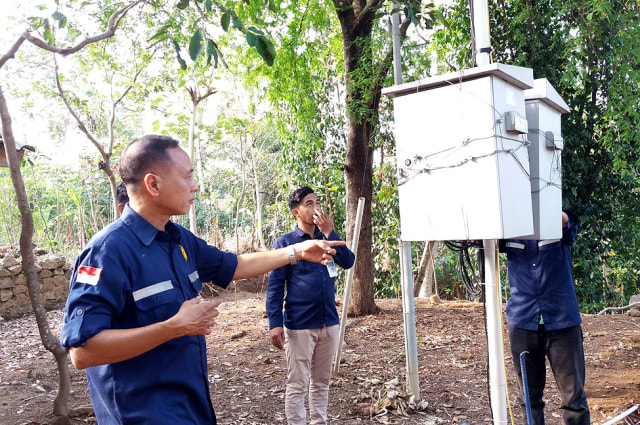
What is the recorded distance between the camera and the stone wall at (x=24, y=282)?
9.09 m

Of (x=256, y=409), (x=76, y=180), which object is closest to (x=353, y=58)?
(x=256, y=409)

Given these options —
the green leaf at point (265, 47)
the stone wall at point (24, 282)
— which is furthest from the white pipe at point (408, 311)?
the stone wall at point (24, 282)

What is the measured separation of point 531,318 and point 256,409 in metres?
2.61

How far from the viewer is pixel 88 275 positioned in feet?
4.75

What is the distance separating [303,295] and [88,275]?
6.73ft

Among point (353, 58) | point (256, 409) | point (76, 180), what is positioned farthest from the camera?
point (76, 180)

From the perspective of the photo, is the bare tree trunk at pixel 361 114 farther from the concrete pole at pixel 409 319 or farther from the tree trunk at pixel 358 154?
the concrete pole at pixel 409 319

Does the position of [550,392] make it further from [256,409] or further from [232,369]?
[232,369]

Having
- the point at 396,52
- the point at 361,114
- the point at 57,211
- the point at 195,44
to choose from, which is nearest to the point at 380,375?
the point at 396,52

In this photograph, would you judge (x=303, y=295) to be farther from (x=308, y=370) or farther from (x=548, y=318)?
(x=548, y=318)

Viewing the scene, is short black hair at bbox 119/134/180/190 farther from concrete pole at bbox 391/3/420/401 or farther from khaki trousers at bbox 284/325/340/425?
concrete pole at bbox 391/3/420/401

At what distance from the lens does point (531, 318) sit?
2.93 m

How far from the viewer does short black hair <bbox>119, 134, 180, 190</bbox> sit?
1.67 metres

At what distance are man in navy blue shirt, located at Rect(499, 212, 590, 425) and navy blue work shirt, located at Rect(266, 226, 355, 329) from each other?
3.78ft
